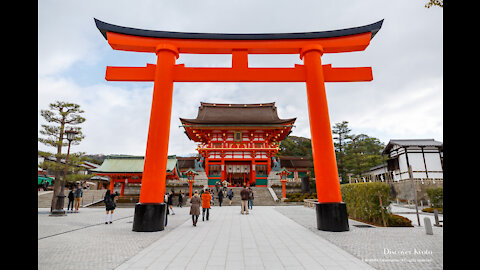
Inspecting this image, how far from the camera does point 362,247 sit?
5156 millimetres

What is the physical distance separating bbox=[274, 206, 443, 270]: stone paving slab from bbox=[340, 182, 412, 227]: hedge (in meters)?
0.93

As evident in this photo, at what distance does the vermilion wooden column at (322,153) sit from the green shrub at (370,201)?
2132mm

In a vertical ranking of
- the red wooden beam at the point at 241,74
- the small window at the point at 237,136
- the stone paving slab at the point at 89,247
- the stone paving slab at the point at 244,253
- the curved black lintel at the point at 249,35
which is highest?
the small window at the point at 237,136

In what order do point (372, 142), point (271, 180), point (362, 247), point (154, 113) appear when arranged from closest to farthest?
point (362, 247) < point (154, 113) < point (271, 180) < point (372, 142)

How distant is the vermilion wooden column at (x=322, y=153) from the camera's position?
22.5 feet

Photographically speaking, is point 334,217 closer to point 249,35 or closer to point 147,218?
point 147,218

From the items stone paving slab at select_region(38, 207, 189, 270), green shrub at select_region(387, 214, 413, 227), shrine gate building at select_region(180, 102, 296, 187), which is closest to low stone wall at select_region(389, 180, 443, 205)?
green shrub at select_region(387, 214, 413, 227)

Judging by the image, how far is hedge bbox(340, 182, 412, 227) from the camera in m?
8.05

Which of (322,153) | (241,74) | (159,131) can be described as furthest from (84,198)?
(322,153)

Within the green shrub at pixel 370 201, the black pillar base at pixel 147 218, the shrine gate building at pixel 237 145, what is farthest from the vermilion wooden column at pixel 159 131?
the shrine gate building at pixel 237 145

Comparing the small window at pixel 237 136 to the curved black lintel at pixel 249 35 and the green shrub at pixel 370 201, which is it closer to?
the green shrub at pixel 370 201
